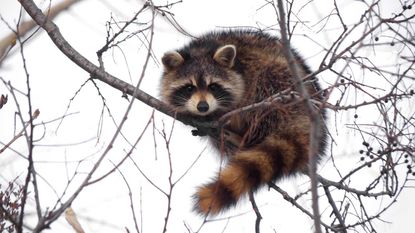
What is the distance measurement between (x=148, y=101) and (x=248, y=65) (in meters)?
1.00

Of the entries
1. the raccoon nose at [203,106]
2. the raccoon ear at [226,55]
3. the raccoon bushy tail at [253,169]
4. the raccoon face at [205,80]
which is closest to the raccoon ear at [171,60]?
the raccoon face at [205,80]

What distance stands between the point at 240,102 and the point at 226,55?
36 centimetres

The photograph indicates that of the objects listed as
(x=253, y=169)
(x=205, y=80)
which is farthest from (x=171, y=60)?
(x=253, y=169)

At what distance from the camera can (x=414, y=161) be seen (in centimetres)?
300

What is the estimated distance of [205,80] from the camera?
4.60 metres

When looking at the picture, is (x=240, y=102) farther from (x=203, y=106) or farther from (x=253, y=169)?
(x=253, y=169)

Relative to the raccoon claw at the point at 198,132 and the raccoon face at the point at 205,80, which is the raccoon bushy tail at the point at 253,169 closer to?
the raccoon claw at the point at 198,132

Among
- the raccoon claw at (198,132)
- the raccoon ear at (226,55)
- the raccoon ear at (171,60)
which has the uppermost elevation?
the raccoon ear at (171,60)

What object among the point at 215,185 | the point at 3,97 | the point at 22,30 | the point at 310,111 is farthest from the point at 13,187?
the point at 310,111

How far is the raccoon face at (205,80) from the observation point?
4.57 meters

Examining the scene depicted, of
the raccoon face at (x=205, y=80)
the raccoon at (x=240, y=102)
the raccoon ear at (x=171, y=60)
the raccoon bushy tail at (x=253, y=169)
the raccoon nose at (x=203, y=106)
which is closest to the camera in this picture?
the raccoon bushy tail at (x=253, y=169)

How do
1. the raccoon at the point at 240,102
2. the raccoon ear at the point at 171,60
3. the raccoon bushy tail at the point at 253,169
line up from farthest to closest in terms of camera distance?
the raccoon ear at the point at 171,60 < the raccoon at the point at 240,102 < the raccoon bushy tail at the point at 253,169

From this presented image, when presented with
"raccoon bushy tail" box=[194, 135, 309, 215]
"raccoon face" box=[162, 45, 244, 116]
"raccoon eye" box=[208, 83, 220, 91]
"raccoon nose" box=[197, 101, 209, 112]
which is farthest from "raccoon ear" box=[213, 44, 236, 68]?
"raccoon bushy tail" box=[194, 135, 309, 215]

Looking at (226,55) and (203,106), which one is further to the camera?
(226,55)
